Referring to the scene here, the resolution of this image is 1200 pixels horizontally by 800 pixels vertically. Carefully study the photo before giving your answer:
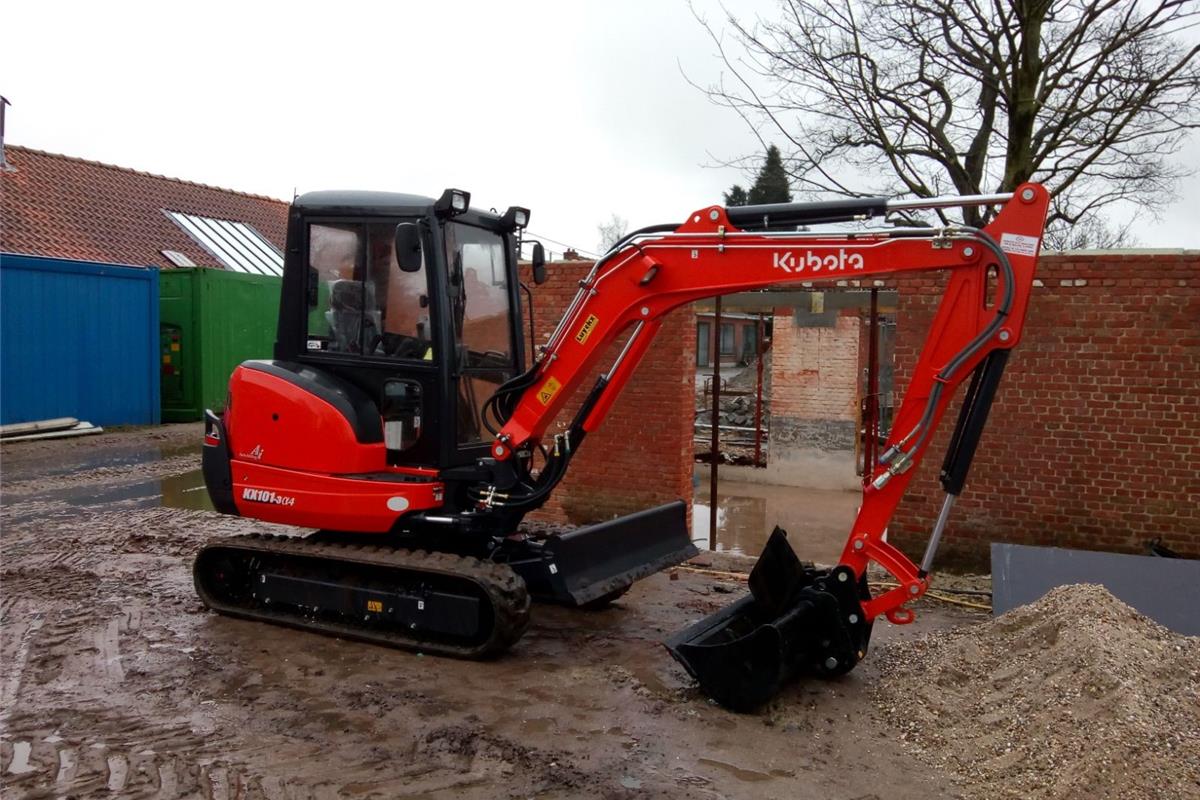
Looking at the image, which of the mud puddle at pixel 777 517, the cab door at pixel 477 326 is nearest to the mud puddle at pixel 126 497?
the cab door at pixel 477 326

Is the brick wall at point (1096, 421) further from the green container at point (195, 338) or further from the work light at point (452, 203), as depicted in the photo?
the green container at point (195, 338)

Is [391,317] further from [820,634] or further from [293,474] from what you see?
[820,634]

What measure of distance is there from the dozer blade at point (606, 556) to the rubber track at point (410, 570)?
0.29 metres

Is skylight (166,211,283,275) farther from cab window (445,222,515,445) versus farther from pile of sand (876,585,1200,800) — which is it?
pile of sand (876,585,1200,800)

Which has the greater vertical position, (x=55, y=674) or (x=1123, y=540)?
(x=1123, y=540)

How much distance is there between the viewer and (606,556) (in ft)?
19.7

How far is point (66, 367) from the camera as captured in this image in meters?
14.7

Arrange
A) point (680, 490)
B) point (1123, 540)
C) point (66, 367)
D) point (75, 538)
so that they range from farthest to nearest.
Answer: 1. point (66, 367)
2. point (680, 490)
3. point (75, 538)
4. point (1123, 540)

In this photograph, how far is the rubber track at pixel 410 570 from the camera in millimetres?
5289

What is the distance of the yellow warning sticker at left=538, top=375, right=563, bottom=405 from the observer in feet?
18.5

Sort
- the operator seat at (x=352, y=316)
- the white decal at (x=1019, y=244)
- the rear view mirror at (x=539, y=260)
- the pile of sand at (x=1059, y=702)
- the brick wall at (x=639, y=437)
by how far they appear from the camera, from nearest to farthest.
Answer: the pile of sand at (x=1059, y=702)
the white decal at (x=1019, y=244)
the operator seat at (x=352, y=316)
the rear view mirror at (x=539, y=260)
the brick wall at (x=639, y=437)

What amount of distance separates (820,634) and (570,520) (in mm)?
4452

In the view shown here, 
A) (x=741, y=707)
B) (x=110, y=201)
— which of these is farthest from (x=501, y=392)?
(x=110, y=201)

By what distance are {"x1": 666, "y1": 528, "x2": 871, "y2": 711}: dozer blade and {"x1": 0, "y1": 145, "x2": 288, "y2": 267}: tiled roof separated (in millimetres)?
16035
